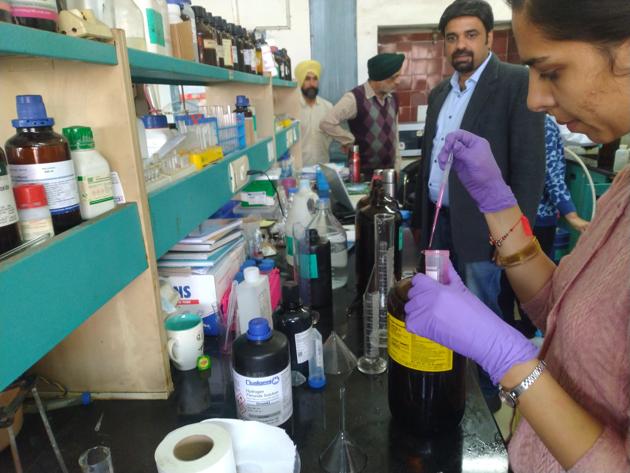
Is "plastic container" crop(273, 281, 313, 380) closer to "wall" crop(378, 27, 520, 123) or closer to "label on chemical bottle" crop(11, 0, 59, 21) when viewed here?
"label on chemical bottle" crop(11, 0, 59, 21)

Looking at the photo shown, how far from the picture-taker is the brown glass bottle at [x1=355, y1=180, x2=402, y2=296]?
146 cm

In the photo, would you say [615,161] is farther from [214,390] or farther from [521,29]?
[214,390]

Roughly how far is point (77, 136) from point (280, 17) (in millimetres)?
4485

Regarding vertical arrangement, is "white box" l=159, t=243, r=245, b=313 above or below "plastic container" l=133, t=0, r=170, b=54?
below

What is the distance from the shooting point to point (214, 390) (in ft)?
3.39

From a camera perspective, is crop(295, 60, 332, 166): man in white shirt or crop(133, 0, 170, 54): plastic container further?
crop(295, 60, 332, 166): man in white shirt

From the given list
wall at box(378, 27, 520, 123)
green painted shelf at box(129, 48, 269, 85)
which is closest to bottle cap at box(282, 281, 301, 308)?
green painted shelf at box(129, 48, 269, 85)

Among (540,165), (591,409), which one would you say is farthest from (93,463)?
(540,165)

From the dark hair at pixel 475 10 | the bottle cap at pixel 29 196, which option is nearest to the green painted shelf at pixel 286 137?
the dark hair at pixel 475 10

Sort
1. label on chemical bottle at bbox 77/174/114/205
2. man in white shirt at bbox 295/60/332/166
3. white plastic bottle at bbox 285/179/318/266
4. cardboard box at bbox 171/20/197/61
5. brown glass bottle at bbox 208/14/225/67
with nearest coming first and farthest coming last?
label on chemical bottle at bbox 77/174/114/205 < cardboard box at bbox 171/20/197/61 < brown glass bottle at bbox 208/14/225/67 < white plastic bottle at bbox 285/179/318/266 < man in white shirt at bbox 295/60/332/166

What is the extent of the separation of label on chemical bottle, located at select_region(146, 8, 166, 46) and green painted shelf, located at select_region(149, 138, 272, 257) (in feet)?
1.10

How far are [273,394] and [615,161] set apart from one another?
3.31 m

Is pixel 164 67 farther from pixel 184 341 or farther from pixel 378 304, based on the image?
pixel 378 304

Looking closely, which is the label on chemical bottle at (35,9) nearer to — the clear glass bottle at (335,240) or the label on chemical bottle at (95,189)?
the label on chemical bottle at (95,189)
